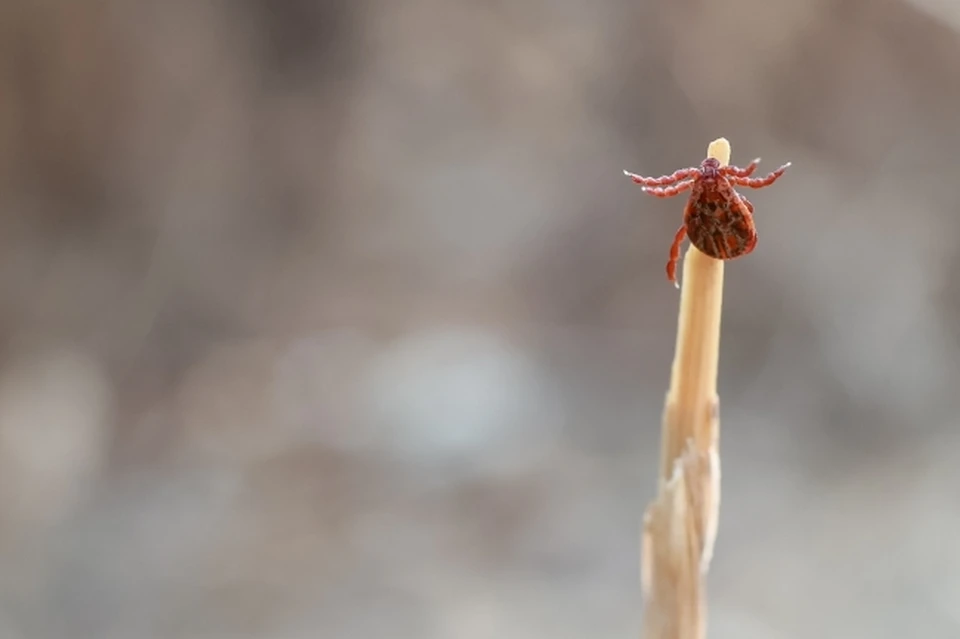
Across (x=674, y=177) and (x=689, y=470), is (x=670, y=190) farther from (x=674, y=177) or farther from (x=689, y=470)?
(x=689, y=470)

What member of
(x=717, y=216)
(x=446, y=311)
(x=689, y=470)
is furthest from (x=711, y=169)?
(x=446, y=311)

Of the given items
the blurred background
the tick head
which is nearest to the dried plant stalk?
the tick head

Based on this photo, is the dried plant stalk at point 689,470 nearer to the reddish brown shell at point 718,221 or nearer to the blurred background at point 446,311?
the reddish brown shell at point 718,221

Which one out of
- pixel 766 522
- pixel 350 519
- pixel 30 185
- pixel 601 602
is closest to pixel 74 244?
pixel 30 185

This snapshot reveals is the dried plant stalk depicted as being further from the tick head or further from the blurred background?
the blurred background

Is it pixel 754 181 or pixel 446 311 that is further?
pixel 446 311
